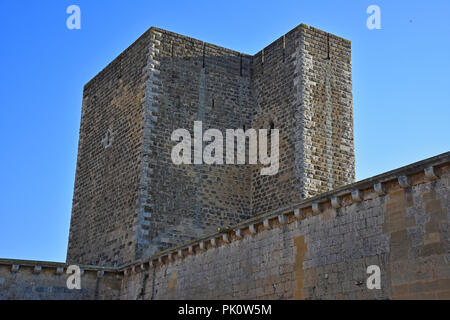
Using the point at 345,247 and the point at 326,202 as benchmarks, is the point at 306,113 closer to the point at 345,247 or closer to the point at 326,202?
the point at 326,202

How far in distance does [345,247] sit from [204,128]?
365 inches

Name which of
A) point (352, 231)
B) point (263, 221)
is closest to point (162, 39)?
point (263, 221)

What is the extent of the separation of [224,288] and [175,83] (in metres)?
7.86

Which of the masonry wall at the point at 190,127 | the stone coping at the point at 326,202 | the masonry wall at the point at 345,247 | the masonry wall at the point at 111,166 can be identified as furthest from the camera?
the masonry wall at the point at 111,166

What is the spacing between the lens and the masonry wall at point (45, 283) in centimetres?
1538

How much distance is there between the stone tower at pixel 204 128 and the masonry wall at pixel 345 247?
415 centimetres

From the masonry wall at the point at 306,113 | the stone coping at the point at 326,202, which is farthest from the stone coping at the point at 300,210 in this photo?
the masonry wall at the point at 306,113

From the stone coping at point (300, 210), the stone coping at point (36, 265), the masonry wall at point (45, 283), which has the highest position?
the stone coping at point (300, 210)

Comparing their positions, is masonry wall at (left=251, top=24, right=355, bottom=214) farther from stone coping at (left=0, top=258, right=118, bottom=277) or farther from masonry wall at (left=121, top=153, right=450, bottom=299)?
stone coping at (left=0, top=258, right=118, bottom=277)

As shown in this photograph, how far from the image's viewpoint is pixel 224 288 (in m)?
13.1

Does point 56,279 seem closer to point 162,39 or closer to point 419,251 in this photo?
point 162,39

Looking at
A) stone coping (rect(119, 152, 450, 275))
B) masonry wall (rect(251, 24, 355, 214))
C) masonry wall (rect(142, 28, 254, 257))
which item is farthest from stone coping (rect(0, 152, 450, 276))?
masonry wall (rect(251, 24, 355, 214))

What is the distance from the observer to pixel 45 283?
1579 cm

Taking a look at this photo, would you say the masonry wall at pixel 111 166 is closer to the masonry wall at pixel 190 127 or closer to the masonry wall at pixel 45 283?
the masonry wall at pixel 190 127
